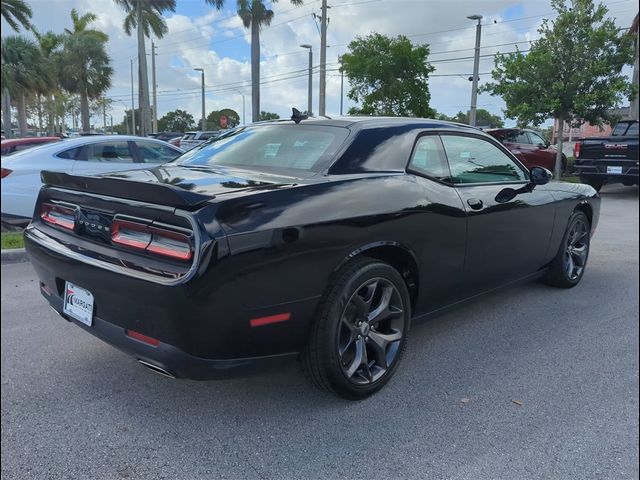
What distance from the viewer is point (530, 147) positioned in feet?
18.2

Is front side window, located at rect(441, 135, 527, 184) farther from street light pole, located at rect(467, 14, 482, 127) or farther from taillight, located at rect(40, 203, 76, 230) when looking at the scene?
taillight, located at rect(40, 203, 76, 230)

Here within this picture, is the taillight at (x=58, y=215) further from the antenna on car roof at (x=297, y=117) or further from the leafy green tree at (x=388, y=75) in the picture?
the leafy green tree at (x=388, y=75)

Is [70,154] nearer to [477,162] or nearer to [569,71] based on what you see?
[477,162]

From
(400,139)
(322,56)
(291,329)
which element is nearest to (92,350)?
(291,329)

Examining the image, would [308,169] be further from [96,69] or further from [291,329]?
[96,69]

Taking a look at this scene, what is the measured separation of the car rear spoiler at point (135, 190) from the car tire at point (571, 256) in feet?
11.4

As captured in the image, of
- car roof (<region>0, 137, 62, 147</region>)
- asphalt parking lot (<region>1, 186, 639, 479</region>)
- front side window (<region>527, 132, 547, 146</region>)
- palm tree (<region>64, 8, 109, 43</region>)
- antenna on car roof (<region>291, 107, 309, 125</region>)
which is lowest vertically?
asphalt parking lot (<region>1, 186, 639, 479</region>)

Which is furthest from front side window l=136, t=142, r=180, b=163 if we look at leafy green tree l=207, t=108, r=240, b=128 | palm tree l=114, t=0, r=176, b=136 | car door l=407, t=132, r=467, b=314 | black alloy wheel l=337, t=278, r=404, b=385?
black alloy wheel l=337, t=278, r=404, b=385

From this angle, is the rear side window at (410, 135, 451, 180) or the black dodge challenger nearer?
the black dodge challenger

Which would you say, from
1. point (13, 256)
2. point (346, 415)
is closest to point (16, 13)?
point (346, 415)

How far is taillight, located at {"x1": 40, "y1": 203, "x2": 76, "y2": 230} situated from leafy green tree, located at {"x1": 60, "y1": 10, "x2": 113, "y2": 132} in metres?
1.17

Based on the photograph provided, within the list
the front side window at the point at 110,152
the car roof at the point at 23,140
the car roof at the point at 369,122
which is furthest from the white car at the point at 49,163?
the car roof at the point at 369,122

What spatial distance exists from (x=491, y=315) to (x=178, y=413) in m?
2.50

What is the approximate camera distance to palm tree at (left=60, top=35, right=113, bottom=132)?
334 centimetres
